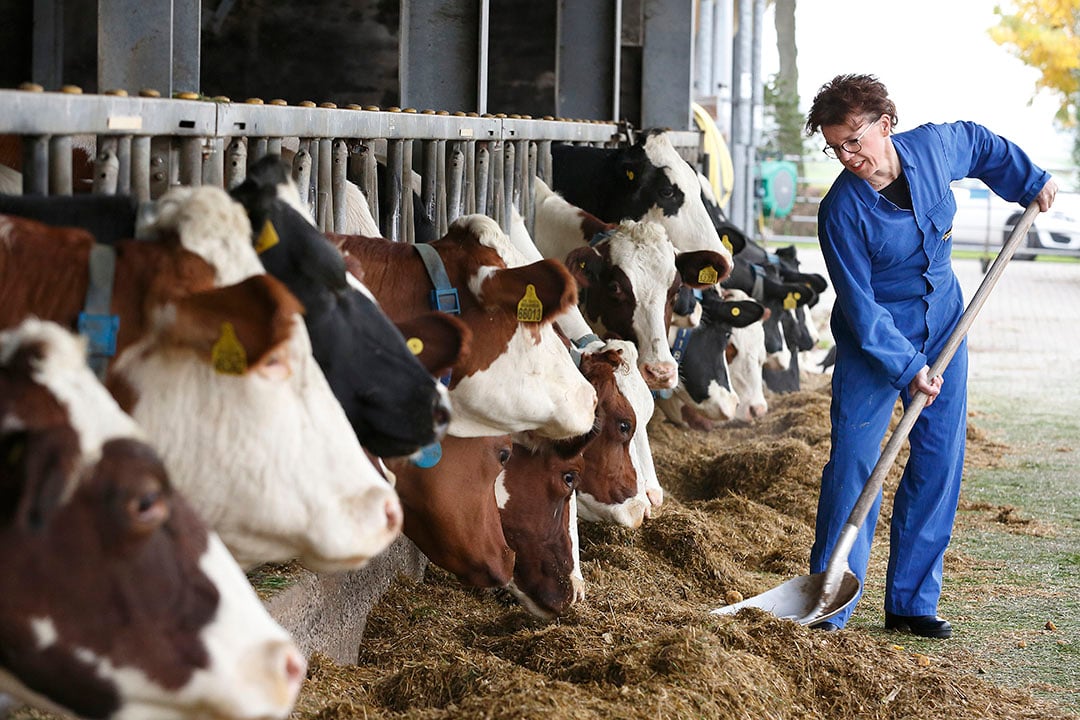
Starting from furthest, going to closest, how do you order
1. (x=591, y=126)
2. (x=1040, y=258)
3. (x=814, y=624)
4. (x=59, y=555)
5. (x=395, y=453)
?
1. (x=1040, y=258)
2. (x=591, y=126)
3. (x=814, y=624)
4. (x=395, y=453)
5. (x=59, y=555)

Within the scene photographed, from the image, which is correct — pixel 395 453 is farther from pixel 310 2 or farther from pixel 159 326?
pixel 310 2

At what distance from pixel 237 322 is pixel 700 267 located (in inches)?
175

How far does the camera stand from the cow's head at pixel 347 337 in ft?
8.24

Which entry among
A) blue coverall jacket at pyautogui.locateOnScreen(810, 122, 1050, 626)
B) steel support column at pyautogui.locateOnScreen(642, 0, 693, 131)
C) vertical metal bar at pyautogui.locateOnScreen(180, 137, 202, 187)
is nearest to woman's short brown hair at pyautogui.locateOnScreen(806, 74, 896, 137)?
blue coverall jacket at pyautogui.locateOnScreen(810, 122, 1050, 626)

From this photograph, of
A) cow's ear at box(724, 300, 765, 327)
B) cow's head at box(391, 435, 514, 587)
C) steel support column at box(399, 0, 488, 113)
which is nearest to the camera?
cow's head at box(391, 435, 514, 587)

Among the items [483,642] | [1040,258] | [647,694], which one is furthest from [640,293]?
[1040,258]

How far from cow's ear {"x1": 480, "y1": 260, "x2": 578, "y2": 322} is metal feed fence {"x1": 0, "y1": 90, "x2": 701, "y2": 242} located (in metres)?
0.85

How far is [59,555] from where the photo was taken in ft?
5.77

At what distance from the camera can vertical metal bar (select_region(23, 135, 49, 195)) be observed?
3.03m

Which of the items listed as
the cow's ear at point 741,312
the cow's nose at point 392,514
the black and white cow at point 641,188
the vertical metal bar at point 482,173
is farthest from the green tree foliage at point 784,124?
the cow's nose at point 392,514

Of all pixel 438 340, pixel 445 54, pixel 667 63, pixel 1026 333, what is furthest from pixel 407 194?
pixel 1026 333

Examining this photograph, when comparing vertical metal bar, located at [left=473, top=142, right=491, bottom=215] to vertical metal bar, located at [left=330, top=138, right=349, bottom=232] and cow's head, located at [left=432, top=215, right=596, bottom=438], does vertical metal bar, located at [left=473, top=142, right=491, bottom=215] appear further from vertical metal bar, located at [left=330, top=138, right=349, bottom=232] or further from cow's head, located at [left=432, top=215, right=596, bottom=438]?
cow's head, located at [left=432, top=215, right=596, bottom=438]

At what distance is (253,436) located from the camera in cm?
217

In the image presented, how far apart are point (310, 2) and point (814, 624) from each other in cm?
534
